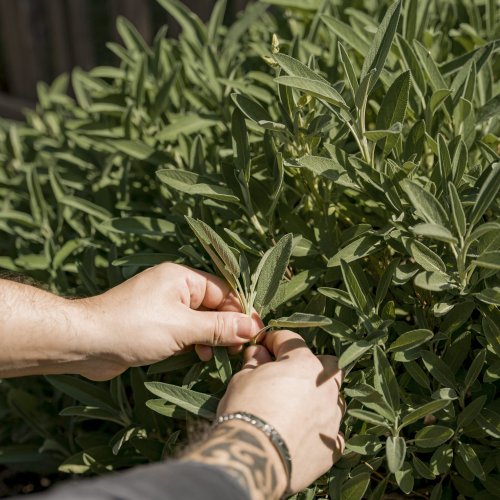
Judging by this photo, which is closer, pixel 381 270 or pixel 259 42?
pixel 381 270

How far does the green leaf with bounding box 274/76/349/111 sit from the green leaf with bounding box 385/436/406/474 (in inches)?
20.5

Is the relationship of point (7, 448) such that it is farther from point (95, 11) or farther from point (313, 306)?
point (95, 11)

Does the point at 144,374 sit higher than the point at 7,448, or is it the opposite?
the point at 144,374

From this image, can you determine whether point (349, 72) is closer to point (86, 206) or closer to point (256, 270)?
point (256, 270)

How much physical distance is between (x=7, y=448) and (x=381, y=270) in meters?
1.00

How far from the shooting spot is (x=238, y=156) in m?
1.46

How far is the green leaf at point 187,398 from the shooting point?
1301 millimetres

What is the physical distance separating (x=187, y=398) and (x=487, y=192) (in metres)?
0.56

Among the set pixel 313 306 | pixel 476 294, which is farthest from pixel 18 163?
pixel 476 294

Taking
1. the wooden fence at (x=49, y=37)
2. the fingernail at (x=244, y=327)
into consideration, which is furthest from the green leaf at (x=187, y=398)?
the wooden fence at (x=49, y=37)

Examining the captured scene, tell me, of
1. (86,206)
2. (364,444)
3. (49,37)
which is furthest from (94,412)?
(49,37)

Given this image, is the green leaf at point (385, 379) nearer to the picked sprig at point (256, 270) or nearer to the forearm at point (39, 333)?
the picked sprig at point (256, 270)

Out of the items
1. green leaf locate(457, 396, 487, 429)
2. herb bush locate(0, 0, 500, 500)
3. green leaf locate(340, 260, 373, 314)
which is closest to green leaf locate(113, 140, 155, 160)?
herb bush locate(0, 0, 500, 500)

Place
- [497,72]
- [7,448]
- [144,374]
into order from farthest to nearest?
[7,448]
[497,72]
[144,374]
